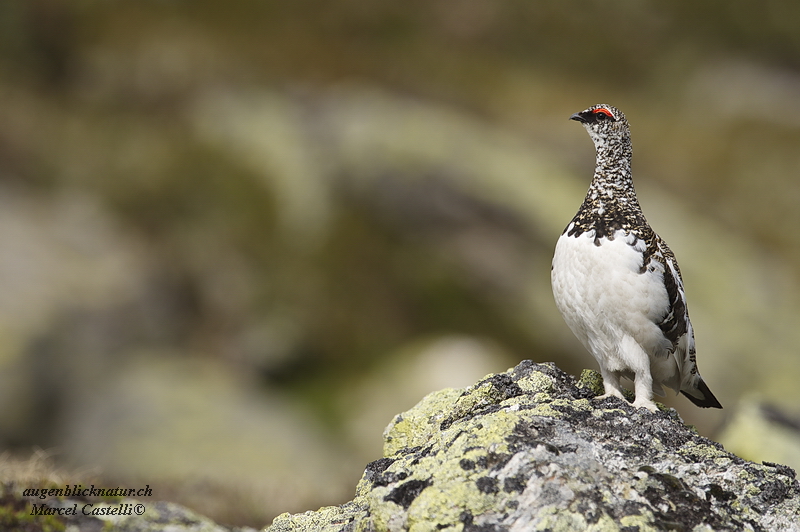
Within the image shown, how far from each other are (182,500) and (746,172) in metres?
12.9

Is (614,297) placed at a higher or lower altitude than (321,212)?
lower

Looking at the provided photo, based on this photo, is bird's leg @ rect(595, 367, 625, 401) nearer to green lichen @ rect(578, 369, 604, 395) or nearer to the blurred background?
green lichen @ rect(578, 369, 604, 395)

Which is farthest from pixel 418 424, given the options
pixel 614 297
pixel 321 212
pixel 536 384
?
pixel 321 212

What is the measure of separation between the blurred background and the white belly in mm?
3373

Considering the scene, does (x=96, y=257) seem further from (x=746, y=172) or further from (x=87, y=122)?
(x=746, y=172)

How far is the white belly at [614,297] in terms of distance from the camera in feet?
12.5

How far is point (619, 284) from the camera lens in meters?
3.81

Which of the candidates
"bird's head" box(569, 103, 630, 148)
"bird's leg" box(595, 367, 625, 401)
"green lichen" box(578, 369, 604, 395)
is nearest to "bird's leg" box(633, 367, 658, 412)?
"bird's leg" box(595, 367, 625, 401)

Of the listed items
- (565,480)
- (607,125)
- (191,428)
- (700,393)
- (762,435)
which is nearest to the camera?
(565,480)

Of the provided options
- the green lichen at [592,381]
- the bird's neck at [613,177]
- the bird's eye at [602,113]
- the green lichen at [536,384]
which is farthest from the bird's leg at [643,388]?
the bird's eye at [602,113]

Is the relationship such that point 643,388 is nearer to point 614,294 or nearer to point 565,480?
point 614,294

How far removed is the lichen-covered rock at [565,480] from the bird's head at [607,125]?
1.66 m

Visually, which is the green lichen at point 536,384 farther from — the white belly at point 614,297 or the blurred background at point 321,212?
the blurred background at point 321,212

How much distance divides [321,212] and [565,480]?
9.58m
